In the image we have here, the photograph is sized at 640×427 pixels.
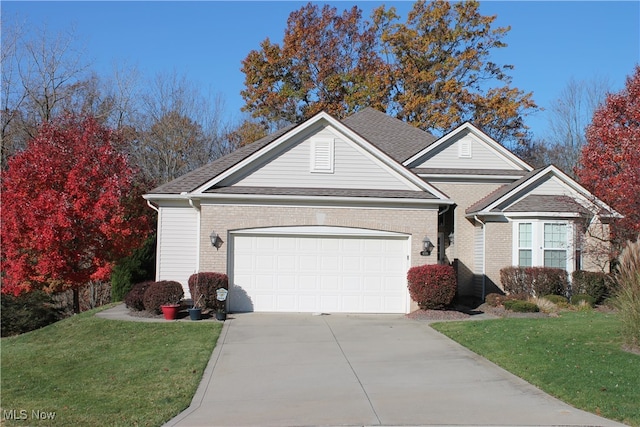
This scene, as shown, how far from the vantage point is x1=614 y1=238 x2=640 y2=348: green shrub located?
10906mm

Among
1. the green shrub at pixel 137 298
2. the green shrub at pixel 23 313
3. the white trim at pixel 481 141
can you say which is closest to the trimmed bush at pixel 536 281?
the white trim at pixel 481 141

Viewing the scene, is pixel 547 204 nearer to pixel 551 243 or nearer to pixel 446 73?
pixel 551 243

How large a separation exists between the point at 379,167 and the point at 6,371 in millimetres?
11036

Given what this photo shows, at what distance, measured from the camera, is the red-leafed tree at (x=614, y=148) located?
2000 centimetres

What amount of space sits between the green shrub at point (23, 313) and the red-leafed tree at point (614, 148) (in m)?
20.0

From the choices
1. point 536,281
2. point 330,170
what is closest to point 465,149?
point 536,281

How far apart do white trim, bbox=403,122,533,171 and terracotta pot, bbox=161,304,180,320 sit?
1098cm

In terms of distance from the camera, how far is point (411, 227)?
1794 centimetres

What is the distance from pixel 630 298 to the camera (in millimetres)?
10961

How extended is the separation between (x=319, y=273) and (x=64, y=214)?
756cm

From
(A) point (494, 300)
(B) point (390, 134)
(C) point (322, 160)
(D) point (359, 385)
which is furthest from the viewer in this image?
(B) point (390, 134)

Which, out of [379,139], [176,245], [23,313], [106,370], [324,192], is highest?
[379,139]

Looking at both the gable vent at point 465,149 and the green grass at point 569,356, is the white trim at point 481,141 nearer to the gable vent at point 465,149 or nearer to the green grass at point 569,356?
the gable vent at point 465,149

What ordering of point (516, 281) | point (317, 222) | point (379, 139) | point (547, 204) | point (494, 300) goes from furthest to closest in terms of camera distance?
point (379, 139) → point (547, 204) → point (516, 281) → point (494, 300) → point (317, 222)
